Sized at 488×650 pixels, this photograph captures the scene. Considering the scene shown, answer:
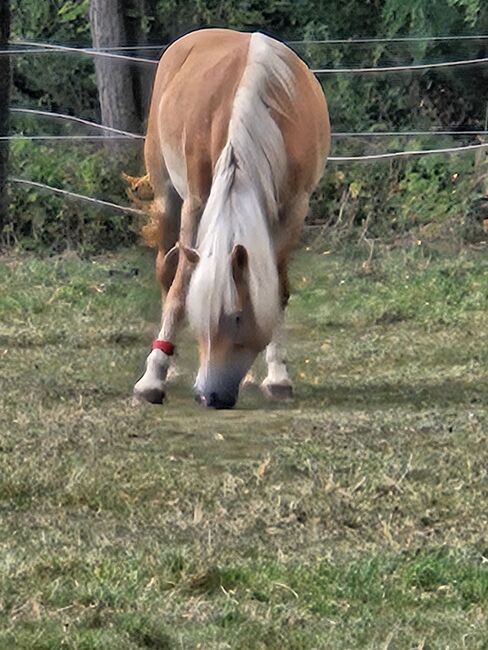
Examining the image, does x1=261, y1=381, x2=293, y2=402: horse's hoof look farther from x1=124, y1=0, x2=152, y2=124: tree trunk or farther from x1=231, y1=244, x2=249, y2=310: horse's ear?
x1=124, y1=0, x2=152, y2=124: tree trunk

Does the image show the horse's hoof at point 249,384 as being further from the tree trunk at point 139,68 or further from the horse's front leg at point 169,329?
the tree trunk at point 139,68

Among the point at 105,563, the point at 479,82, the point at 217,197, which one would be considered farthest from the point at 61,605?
the point at 479,82

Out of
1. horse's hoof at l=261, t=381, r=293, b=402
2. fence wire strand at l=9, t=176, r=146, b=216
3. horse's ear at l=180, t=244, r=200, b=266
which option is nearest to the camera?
horse's ear at l=180, t=244, r=200, b=266

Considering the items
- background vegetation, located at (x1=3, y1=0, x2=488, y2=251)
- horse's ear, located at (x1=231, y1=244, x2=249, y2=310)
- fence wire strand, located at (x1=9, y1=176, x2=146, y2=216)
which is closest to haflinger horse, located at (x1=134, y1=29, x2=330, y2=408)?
horse's ear, located at (x1=231, y1=244, x2=249, y2=310)

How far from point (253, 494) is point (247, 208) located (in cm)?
121

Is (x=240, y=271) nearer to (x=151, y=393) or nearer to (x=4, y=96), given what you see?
(x=151, y=393)

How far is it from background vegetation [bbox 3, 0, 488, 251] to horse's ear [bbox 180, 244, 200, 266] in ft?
14.8

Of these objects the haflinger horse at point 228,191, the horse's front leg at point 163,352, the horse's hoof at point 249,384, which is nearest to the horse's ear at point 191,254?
the haflinger horse at point 228,191

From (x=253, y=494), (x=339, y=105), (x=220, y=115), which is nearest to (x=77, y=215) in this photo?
(x=339, y=105)

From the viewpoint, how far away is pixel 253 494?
13.3 feet

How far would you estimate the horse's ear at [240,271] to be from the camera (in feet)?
15.7

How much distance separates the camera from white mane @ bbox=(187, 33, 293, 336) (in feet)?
15.8

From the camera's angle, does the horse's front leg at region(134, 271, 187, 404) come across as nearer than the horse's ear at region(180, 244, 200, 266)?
No

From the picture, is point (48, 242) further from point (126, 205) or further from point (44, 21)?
point (44, 21)
